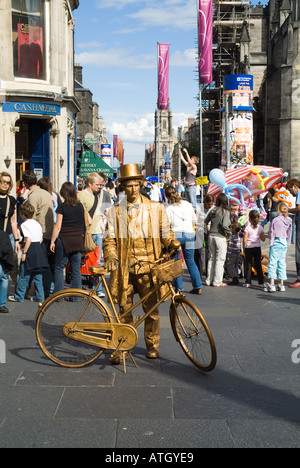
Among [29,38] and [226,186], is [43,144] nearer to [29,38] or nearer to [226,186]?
[29,38]

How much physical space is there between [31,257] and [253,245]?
3.96m

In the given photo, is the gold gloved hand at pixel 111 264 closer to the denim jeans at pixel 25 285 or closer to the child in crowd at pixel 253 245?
the denim jeans at pixel 25 285

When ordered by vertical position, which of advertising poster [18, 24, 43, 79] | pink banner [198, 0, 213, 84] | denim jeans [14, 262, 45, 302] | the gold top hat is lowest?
denim jeans [14, 262, 45, 302]

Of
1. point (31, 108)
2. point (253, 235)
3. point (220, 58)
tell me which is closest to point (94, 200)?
point (253, 235)

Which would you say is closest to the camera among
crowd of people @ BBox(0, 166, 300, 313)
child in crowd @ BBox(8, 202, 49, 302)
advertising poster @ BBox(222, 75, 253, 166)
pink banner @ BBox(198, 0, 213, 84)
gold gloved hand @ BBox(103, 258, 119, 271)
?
gold gloved hand @ BBox(103, 258, 119, 271)

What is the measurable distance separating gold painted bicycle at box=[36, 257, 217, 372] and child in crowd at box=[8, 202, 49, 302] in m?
2.89

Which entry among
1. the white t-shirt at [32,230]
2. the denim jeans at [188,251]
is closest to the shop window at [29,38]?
the white t-shirt at [32,230]

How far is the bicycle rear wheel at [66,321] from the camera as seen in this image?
18.1ft

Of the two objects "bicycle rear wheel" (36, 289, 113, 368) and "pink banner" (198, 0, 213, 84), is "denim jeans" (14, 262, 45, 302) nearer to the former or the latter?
"bicycle rear wheel" (36, 289, 113, 368)

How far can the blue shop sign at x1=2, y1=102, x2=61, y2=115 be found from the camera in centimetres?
1797

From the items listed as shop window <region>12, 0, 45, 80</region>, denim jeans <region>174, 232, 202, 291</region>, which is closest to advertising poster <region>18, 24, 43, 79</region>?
shop window <region>12, 0, 45, 80</region>

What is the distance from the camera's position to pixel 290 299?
9234 mm

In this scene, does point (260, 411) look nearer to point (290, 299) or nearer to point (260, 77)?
point (290, 299)

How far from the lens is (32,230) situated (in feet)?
28.2
